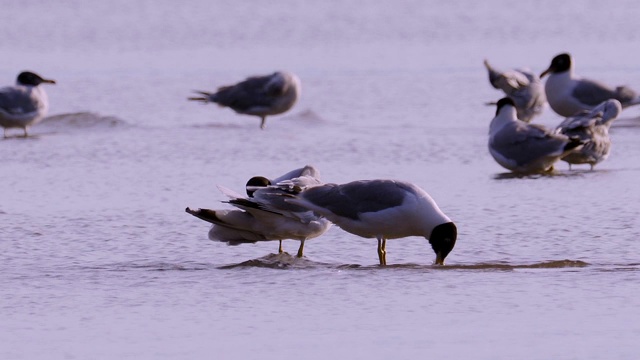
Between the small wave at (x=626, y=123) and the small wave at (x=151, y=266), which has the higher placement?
the small wave at (x=626, y=123)

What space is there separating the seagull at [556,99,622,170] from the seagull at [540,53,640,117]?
250 cm

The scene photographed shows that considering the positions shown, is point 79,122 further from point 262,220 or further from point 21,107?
point 262,220

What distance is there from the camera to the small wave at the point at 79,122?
1569 centimetres

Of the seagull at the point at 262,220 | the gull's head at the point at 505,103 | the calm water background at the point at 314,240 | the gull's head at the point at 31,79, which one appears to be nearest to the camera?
the calm water background at the point at 314,240

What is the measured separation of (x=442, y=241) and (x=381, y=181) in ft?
2.06

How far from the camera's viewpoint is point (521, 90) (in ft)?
55.0

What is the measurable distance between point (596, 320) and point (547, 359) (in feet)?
2.56

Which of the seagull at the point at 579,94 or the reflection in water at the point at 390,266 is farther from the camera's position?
the seagull at the point at 579,94

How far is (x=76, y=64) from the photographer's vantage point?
22312 millimetres

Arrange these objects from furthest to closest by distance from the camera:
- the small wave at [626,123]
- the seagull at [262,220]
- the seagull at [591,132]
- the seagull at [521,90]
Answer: the seagull at [521,90] < the small wave at [626,123] < the seagull at [591,132] < the seagull at [262,220]

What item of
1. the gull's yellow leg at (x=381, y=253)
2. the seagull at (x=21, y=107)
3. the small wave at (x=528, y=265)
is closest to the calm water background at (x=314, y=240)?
the small wave at (x=528, y=265)

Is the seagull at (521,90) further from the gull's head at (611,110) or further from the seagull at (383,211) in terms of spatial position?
the seagull at (383,211)

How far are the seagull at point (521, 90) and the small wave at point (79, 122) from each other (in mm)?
4521

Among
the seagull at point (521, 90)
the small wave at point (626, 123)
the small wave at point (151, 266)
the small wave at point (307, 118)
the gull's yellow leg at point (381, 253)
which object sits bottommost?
the small wave at point (151, 266)
